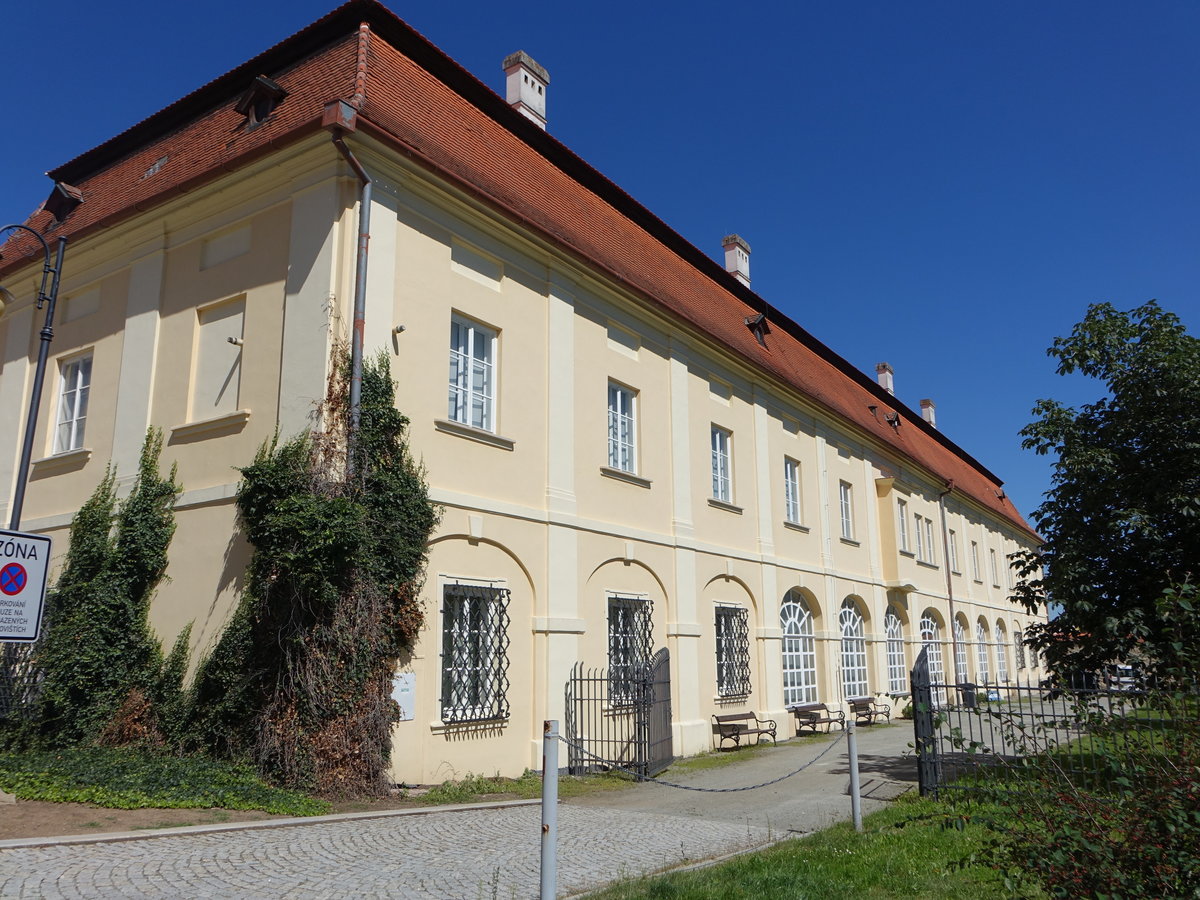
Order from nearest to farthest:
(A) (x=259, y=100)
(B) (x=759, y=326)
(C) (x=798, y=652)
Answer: (A) (x=259, y=100) → (C) (x=798, y=652) → (B) (x=759, y=326)

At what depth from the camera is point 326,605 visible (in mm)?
10336

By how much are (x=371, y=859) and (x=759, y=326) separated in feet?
54.7

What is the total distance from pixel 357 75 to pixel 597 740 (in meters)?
9.42

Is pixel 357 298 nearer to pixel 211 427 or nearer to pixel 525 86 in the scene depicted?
pixel 211 427

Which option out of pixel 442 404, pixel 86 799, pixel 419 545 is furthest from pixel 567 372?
pixel 86 799

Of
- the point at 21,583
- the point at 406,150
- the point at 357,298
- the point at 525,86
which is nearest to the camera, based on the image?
the point at 21,583

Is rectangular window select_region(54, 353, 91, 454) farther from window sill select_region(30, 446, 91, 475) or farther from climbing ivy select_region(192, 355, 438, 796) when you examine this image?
climbing ivy select_region(192, 355, 438, 796)

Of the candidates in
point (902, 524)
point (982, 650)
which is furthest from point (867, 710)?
point (982, 650)

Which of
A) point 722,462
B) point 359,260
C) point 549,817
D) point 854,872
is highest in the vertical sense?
point 359,260

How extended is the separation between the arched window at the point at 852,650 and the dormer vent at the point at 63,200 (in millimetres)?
17948

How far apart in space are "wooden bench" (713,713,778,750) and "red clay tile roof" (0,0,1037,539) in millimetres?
6933

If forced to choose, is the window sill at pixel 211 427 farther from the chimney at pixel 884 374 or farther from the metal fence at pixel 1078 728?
the chimney at pixel 884 374

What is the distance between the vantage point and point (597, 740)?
1366cm

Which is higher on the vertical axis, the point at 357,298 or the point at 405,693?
the point at 357,298
